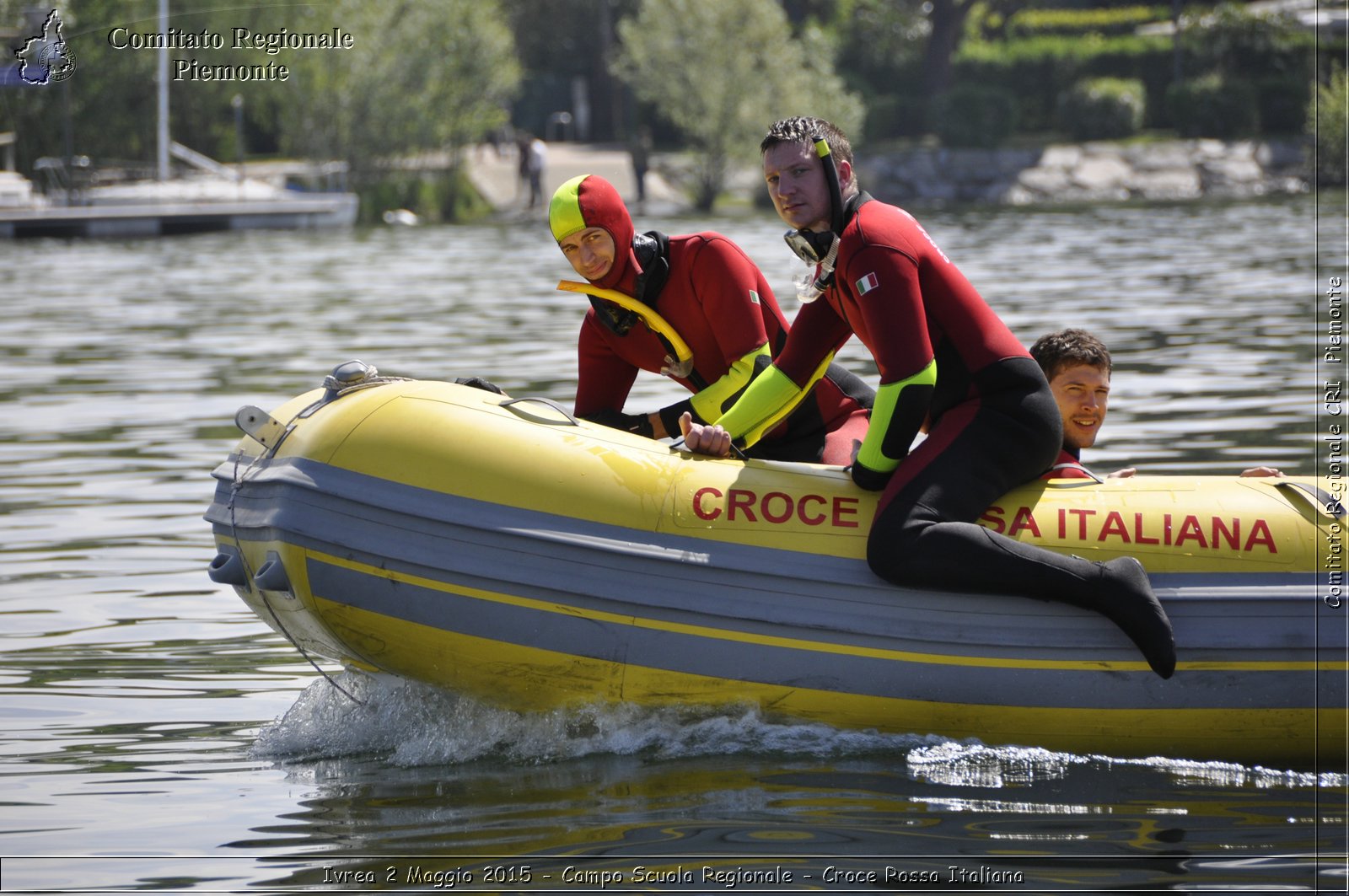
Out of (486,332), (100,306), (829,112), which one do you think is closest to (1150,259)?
(486,332)

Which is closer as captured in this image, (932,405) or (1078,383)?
(932,405)

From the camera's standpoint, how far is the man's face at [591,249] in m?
5.06

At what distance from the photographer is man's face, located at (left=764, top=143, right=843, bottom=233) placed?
4.46 m

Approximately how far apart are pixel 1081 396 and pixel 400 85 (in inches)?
1223

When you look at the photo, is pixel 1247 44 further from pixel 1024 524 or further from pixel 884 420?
pixel 884 420

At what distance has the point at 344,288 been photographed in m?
19.8

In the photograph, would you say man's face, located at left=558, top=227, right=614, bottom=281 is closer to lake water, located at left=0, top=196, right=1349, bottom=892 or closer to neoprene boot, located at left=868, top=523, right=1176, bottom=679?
lake water, located at left=0, top=196, right=1349, bottom=892

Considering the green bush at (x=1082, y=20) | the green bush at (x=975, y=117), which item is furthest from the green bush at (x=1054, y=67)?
the green bush at (x=1082, y=20)

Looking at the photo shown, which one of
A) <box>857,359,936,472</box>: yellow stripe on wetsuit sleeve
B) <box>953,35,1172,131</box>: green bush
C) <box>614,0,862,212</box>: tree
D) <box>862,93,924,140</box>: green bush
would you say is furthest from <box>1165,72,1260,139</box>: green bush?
<box>857,359,936,472</box>: yellow stripe on wetsuit sleeve

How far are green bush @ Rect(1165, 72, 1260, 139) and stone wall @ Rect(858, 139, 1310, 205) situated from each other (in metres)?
0.30

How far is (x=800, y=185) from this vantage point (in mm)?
4488

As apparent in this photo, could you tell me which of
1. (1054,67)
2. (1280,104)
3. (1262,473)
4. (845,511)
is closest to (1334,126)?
Result: (1262,473)

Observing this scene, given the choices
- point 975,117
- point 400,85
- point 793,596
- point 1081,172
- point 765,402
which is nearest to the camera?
point 793,596

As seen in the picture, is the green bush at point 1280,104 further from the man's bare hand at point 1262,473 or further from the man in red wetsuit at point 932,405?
the man in red wetsuit at point 932,405
